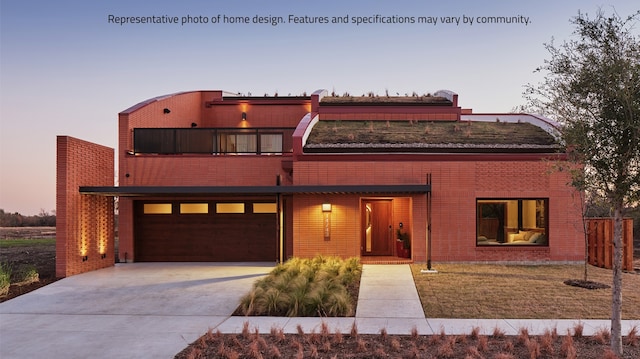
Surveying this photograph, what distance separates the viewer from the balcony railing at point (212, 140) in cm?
1923

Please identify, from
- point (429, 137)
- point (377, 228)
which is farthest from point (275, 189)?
point (429, 137)

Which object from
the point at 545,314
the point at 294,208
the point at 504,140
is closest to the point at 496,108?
the point at 504,140

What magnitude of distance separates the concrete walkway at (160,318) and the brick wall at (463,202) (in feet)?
8.89

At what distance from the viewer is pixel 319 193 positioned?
55.6 feet

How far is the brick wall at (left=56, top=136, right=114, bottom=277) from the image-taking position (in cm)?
1544

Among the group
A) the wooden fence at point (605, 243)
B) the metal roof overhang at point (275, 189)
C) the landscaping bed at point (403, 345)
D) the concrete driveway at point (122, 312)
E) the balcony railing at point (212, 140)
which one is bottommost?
the concrete driveway at point (122, 312)

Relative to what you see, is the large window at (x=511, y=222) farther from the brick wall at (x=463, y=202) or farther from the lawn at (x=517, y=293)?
the lawn at (x=517, y=293)

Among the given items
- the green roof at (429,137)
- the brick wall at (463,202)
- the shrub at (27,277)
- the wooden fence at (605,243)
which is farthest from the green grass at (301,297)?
the wooden fence at (605,243)

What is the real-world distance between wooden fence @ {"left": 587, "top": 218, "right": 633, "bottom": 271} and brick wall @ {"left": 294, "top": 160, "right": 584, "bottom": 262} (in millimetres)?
472

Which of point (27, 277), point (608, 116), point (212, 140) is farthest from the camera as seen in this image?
point (212, 140)

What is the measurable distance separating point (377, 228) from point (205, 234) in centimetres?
705

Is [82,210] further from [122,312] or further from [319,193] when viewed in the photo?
[319,193]

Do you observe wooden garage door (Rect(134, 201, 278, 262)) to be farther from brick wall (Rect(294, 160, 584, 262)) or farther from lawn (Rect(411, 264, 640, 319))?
lawn (Rect(411, 264, 640, 319))

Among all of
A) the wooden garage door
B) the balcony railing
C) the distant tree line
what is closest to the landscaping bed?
the wooden garage door
